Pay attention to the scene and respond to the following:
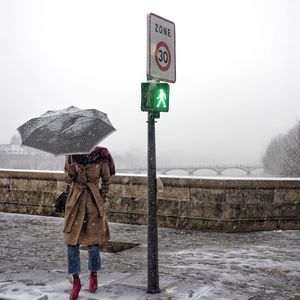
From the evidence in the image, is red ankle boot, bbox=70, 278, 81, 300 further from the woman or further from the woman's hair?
the woman's hair

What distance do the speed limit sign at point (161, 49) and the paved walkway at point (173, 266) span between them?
212 centimetres

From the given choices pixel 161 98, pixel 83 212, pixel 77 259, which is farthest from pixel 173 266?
pixel 161 98

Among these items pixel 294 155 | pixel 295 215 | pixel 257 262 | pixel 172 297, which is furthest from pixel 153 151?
pixel 294 155

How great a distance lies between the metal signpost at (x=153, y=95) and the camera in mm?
4609

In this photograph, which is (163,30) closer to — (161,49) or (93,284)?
(161,49)

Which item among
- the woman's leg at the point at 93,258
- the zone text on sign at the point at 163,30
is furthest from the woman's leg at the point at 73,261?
the zone text on sign at the point at 163,30

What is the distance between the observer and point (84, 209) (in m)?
4.66

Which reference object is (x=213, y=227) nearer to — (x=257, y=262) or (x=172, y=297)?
(x=257, y=262)

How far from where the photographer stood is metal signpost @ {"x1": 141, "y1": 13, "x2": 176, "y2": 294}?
461 centimetres

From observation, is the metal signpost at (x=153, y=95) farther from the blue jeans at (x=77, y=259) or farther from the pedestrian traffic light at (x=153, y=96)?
the blue jeans at (x=77, y=259)

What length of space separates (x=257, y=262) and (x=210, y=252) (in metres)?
0.83

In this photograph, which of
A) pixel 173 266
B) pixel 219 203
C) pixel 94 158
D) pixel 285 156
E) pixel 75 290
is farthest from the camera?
pixel 285 156

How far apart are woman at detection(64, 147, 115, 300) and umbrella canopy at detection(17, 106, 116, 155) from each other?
30 centimetres

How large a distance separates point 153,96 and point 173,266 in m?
2.35
